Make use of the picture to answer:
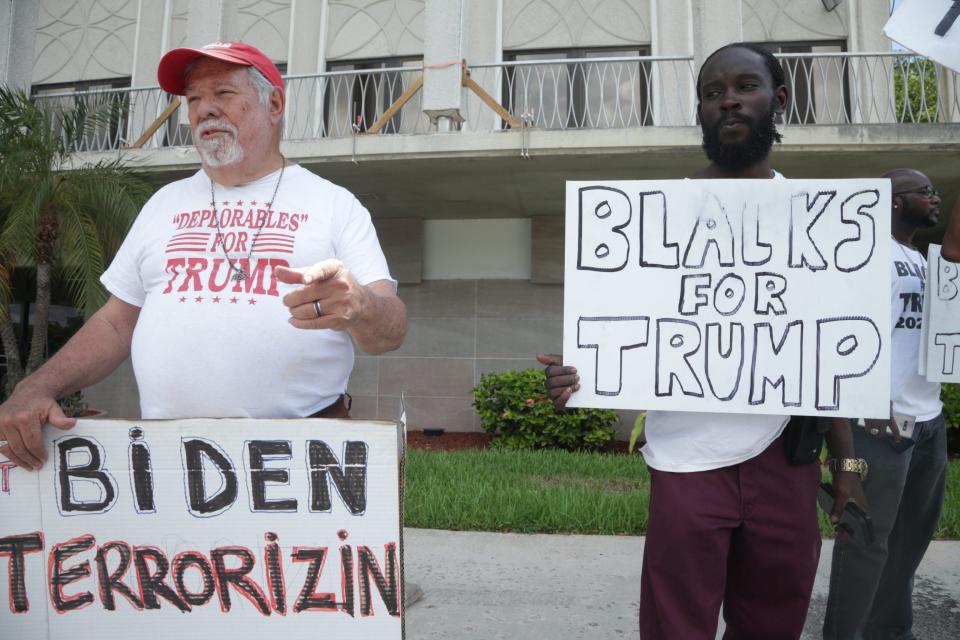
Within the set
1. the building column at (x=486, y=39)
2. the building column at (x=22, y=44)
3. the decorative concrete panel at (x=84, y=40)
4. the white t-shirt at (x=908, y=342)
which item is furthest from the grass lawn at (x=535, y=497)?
A: the building column at (x=22, y=44)

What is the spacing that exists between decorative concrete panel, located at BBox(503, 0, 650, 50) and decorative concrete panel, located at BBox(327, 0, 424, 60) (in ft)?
4.44

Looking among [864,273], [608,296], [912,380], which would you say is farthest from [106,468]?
[912,380]

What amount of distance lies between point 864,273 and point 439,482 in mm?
4447

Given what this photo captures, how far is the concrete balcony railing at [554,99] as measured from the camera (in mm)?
9523

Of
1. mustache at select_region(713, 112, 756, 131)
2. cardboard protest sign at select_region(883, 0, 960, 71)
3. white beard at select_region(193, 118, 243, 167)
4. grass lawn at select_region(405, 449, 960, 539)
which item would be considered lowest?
grass lawn at select_region(405, 449, 960, 539)

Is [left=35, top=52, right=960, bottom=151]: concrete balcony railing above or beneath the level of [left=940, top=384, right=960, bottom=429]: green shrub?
above

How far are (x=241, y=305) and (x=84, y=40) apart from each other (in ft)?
40.4

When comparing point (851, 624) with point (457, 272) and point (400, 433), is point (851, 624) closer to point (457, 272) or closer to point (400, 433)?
point (400, 433)

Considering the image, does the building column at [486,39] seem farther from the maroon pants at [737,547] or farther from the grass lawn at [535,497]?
the maroon pants at [737,547]

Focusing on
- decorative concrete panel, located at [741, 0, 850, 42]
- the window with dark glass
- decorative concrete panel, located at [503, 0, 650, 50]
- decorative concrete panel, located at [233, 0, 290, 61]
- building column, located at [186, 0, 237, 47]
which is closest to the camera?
the window with dark glass

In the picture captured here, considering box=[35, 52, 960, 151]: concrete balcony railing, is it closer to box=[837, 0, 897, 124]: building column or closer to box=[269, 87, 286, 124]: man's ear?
box=[837, 0, 897, 124]: building column

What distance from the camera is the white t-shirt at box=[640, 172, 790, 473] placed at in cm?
175

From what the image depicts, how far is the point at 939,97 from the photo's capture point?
780 cm

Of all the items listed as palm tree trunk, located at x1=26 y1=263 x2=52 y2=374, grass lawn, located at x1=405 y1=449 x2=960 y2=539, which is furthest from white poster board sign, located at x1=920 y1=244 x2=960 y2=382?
palm tree trunk, located at x1=26 y1=263 x2=52 y2=374
